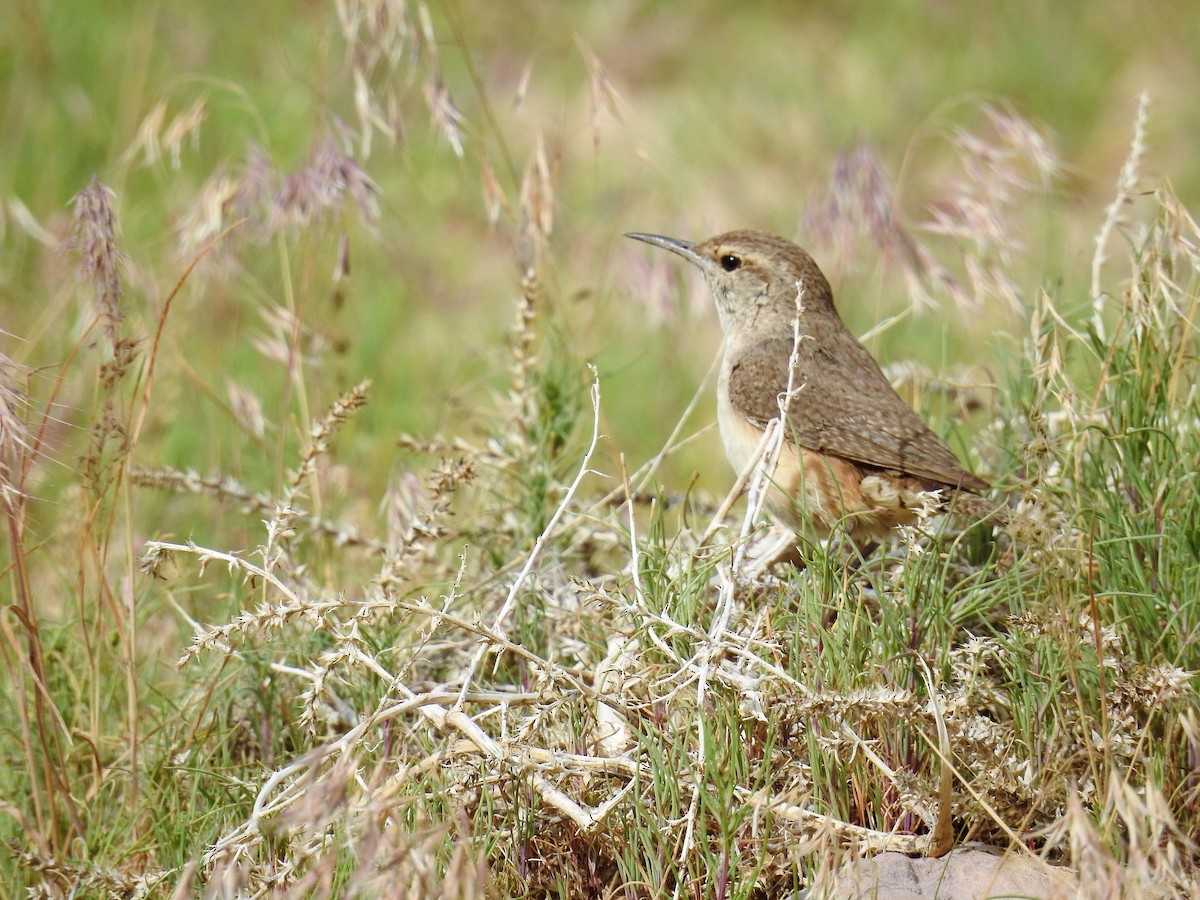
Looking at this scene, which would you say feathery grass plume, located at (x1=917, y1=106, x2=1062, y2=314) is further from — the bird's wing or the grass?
the bird's wing

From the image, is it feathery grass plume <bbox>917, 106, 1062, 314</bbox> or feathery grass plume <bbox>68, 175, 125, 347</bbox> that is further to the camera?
feathery grass plume <bbox>917, 106, 1062, 314</bbox>

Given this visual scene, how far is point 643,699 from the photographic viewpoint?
3201 millimetres

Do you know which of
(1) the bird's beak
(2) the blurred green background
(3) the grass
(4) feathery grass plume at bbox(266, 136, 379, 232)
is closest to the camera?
(3) the grass

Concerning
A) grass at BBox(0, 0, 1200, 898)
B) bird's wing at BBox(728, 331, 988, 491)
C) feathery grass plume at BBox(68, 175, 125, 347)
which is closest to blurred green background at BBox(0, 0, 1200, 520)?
grass at BBox(0, 0, 1200, 898)

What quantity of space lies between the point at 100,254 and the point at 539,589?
4.80ft

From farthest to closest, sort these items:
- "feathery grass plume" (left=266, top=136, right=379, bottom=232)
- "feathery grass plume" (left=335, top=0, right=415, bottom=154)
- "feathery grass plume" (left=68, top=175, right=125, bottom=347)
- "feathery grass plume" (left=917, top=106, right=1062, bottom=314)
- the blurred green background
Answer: the blurred green background, "feathery grass plume" (left=917, top=106, right=1062, bottom=314), "feathery grass plume" (left=266, top=136, right=379, bottom=232), "feathery grass plume" (left=335, top=0, right=415, bottom=154), "feathery grass plume" (left=68, top=175, right=125, bottom=347)

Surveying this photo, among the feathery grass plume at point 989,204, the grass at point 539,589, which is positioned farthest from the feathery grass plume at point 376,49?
the feathery grass plume at point 989,204

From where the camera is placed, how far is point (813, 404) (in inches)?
178

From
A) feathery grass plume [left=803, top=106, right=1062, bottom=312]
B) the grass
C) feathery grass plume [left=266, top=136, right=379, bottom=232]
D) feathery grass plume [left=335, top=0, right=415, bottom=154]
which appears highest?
feathery grass plume [left=335, top=0, right=415, bottom=154]

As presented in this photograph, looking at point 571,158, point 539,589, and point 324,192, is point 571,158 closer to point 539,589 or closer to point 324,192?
point 324,192

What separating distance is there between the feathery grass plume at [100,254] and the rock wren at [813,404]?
→ 1.78m

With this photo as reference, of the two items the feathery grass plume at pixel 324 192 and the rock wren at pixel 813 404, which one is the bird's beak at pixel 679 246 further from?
the feathery grass plume at pixel 324 192

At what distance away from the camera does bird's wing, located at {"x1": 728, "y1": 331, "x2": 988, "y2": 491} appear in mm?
4133

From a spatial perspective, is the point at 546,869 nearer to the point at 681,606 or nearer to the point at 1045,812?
the point at 681,606
